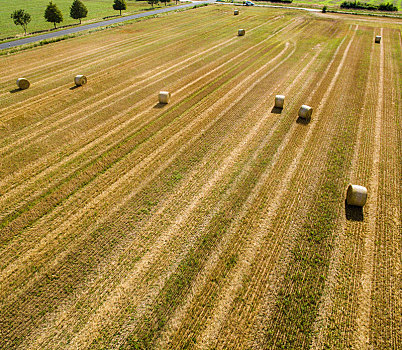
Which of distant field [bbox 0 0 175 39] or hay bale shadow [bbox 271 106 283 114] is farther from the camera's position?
distant field [bbox 0 0 175 39]

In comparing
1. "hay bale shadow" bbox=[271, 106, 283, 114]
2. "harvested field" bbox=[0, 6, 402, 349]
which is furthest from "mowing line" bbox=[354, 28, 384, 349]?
"hay bale shadow" bbox=[271, 106, 283, 114]

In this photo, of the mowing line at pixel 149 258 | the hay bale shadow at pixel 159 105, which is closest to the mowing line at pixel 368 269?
the mowing line at pixel 149 258

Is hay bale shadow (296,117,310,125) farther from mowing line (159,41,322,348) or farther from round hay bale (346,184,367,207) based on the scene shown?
round hay bale (346,184,367,207)

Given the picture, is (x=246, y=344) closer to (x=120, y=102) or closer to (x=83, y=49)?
(x=120, y=102)

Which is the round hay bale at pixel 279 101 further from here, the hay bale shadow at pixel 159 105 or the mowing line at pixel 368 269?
the hay bale shadow at pixel 159 105

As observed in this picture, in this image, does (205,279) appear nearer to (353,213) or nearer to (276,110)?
(353,213)

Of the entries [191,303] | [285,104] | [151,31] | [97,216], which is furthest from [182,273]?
[151,31]
